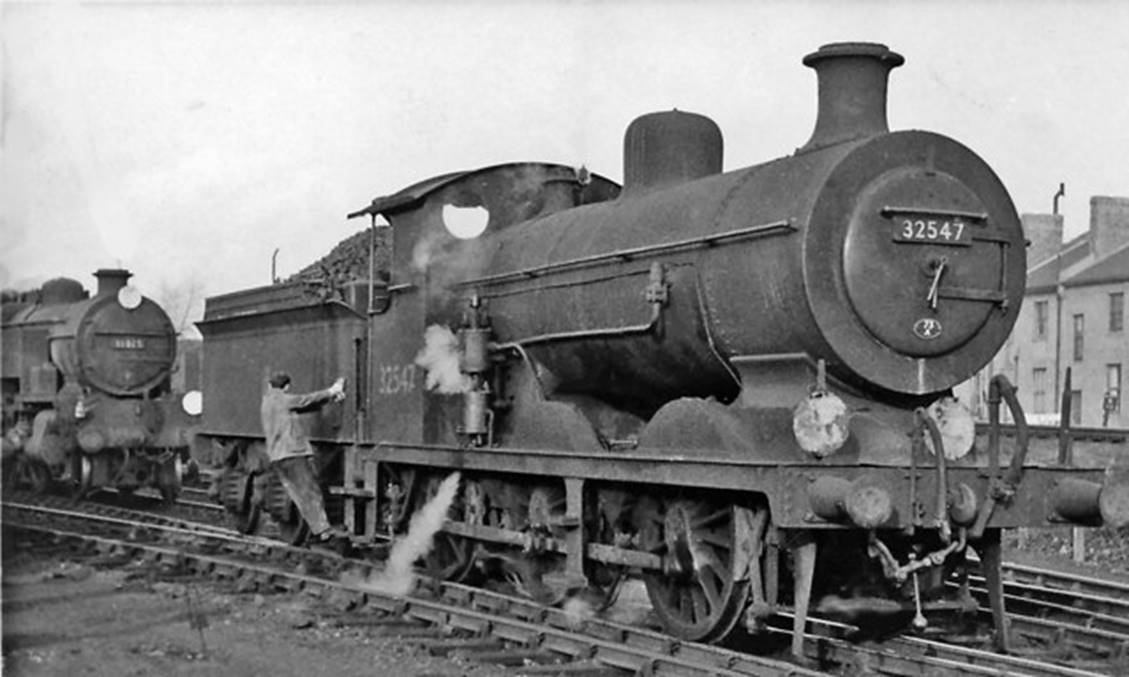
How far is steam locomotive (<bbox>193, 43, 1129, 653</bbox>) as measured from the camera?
24.3 feet

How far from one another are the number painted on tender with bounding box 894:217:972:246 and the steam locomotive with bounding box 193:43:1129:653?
0.01 metres

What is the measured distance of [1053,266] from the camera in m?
43.9

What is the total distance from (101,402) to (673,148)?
11906mm

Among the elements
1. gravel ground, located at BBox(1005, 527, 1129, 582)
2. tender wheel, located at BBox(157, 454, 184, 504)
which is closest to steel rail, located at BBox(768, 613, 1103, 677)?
gravel ground, located at BBox(1005, 527, 1129, 582)

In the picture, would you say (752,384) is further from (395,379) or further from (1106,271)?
(1106,271)

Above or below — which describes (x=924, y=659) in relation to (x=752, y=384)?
below

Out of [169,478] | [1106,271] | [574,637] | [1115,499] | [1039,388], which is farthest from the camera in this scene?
[1039,388]

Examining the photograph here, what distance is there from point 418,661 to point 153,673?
1.53 m

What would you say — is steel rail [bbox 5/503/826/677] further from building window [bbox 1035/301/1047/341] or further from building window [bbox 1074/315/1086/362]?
building window [bbox 1035/301/1047/341]

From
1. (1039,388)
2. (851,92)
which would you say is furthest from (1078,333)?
(851,92)

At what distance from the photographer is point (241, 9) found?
834 cm

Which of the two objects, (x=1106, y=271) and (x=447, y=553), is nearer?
(x=447, y=553)

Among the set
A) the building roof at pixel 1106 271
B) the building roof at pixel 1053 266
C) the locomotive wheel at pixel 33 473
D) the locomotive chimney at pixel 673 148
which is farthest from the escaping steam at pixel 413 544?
the building roof at pixel 1053 266

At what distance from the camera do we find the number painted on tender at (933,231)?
7.52 metres
